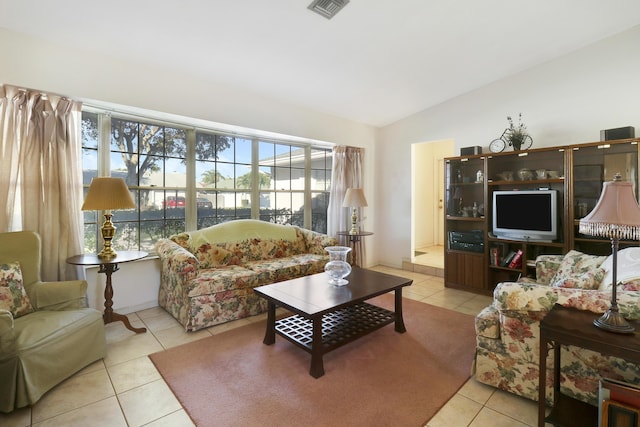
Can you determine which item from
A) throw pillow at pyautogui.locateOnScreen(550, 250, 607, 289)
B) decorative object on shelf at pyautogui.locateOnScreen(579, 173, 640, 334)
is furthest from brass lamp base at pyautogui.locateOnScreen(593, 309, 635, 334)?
throw pillow at pyautogui.locateOnScreen(550, 250, 607, 289)

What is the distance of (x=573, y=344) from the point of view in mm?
1425

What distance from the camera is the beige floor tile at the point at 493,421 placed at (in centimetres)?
172

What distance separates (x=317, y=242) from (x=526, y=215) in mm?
2585

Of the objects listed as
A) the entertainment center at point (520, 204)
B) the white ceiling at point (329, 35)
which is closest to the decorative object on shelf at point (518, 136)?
the entertainment center at point (520, 204)

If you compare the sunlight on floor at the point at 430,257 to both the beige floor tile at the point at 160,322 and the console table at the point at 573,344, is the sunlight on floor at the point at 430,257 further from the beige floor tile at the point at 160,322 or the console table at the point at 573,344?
the beige floor tile at the point at 160,322

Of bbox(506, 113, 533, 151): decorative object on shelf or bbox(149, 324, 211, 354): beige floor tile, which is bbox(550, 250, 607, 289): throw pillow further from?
bbox(149, 324, 211, 354): beige floor tile

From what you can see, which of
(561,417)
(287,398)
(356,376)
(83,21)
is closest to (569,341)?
(561,417)

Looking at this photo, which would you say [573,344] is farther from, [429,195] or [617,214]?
[429,195]

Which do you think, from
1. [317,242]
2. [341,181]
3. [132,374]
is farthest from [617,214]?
[341,181]

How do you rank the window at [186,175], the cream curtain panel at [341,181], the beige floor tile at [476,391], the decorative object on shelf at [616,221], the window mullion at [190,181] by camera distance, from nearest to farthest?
the decorative object on shelf at [616,221], the beige floor tile at [476,391], the window at [186,175], the window mullion at [190,181], the cream curtain panel at [341,181]

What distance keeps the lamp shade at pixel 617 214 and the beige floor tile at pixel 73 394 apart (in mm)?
2950

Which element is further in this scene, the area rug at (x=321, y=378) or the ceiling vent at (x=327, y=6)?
the ceiling vent at (x=327, y=6)

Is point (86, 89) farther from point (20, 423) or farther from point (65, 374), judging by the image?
point (20, 423)

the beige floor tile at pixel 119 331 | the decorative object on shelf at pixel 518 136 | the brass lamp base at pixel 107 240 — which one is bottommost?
the beige floor tile at pixel 119 331
